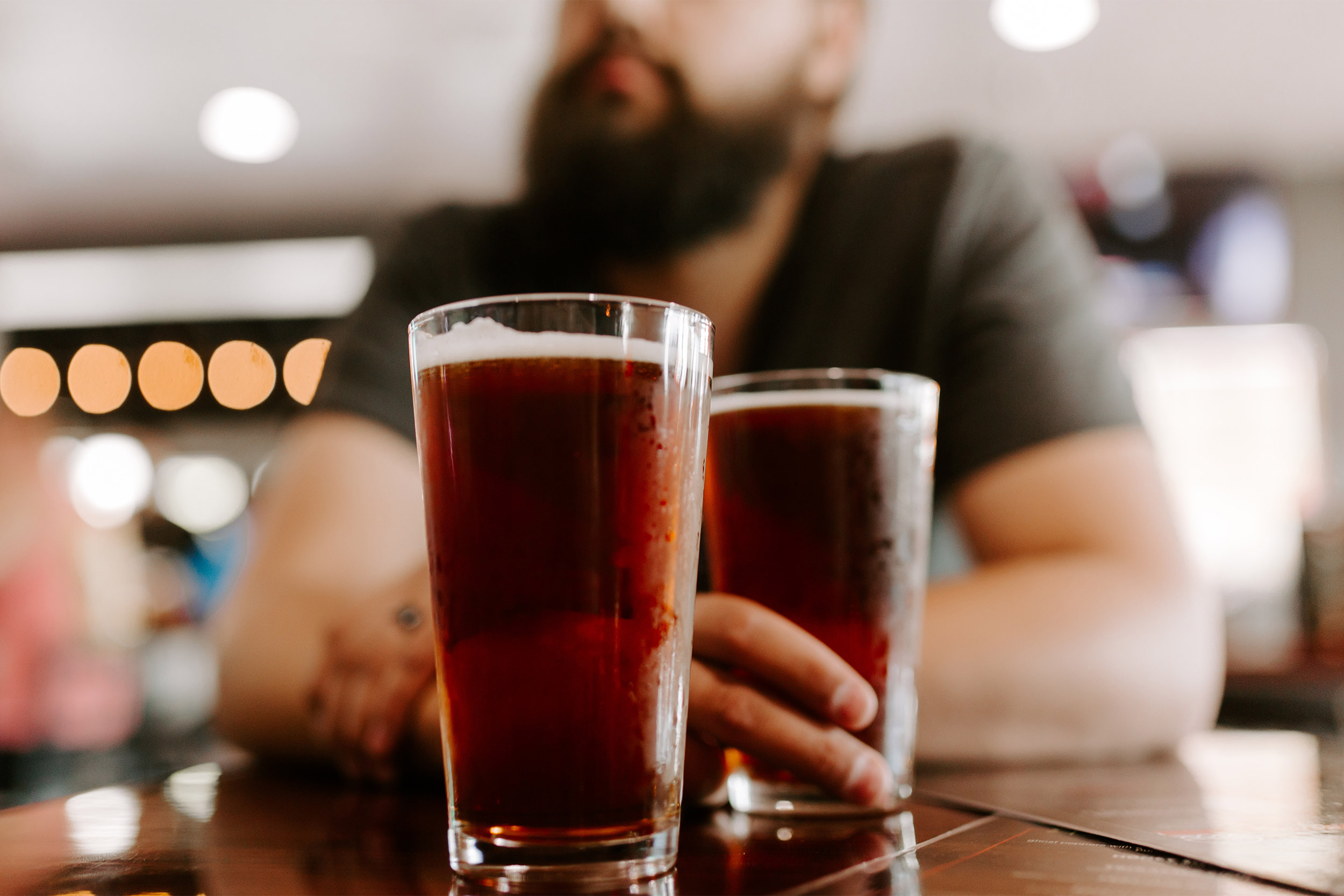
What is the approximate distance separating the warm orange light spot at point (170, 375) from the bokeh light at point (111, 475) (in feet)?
1.31

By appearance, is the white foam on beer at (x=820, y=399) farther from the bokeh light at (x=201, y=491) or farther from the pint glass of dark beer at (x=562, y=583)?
the bokeh light at (x=201, y=491)

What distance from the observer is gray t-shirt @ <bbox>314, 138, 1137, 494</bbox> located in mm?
1365

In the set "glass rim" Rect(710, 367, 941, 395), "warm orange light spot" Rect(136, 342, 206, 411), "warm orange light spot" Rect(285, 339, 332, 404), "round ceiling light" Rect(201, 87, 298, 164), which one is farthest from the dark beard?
"warm orange light spot" Rect(136, 342, 206, 411)

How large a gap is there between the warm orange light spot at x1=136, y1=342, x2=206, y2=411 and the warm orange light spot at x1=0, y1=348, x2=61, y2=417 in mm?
600

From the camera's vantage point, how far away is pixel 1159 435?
524cm

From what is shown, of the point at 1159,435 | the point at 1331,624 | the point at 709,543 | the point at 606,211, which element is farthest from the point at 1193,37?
the point at 709,543

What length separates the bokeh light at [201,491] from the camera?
6730 mm

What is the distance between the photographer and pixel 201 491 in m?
6.79

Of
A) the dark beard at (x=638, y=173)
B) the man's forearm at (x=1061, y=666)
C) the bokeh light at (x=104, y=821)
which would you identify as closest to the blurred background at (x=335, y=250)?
the dark beard at (x=638, y=173)

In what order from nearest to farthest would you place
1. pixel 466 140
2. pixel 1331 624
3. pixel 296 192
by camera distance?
1. pixel 1331 624
2. pixel 466 140
3. pixel 296 192

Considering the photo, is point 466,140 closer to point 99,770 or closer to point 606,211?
point 99,770

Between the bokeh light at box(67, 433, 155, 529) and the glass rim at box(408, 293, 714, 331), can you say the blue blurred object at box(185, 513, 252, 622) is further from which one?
the glass rim at box(408, 293, 714, 331)

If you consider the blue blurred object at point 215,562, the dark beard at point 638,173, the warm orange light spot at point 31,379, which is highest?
the warm orange light spot at point 31,379

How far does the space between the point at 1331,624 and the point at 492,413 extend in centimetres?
468
